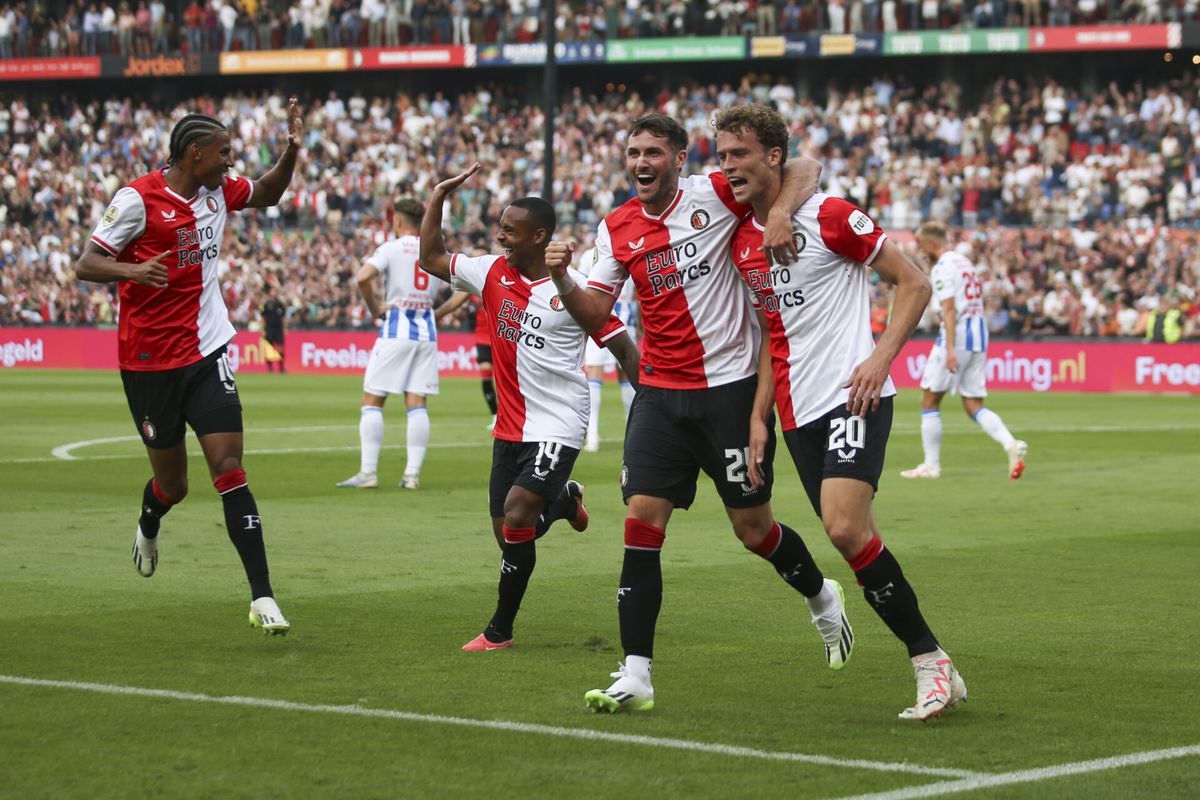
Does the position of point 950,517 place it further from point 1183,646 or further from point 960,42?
point 960,42

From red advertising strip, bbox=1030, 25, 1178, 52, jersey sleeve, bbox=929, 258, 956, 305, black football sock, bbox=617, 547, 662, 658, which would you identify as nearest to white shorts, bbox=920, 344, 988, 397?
jersey sleeve, bbox=929, 258, 956, 305

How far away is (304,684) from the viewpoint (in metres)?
7.04

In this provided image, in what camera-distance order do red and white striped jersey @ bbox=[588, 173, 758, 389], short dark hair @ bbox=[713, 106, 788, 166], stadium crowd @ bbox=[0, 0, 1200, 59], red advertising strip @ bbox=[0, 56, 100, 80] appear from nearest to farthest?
short dark hair @ bbox=[713, 106, 788, 166] → red and white striped jersey @ bbox=[588, 173, 758, 389] → stadium crowd @ bbox=[0, 0, 1200, 59] → red advertising strip @ bbox=[0, 56, 100, 80]

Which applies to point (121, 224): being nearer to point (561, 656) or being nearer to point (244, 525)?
point (244, 525)

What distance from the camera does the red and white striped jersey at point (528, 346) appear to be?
8.52 meters

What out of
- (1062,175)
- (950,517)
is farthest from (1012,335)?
(950,517)

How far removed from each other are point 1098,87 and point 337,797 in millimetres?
45636

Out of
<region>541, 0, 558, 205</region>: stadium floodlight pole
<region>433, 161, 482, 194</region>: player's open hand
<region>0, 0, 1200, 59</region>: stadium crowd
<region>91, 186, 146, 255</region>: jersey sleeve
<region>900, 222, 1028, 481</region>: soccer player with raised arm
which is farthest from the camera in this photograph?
<region>0, 0, 1200, 59</region>: stadium crowd

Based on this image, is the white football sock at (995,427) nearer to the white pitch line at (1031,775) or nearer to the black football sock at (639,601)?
the black football sock at (639,601)

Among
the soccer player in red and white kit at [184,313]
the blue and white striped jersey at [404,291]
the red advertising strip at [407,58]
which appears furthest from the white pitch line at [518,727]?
the red advertising strip at [407,58]

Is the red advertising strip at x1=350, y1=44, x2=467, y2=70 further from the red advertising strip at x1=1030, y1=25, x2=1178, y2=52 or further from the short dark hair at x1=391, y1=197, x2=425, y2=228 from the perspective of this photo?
the short dark hair at x1=391, y1=197, x2=425, y2=228

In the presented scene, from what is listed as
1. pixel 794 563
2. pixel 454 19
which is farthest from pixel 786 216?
pixel 454 19

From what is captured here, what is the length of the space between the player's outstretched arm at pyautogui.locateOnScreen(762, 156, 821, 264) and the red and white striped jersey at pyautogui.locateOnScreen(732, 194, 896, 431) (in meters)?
0.04

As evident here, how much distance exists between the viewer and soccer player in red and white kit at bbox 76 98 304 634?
27.2 ft
